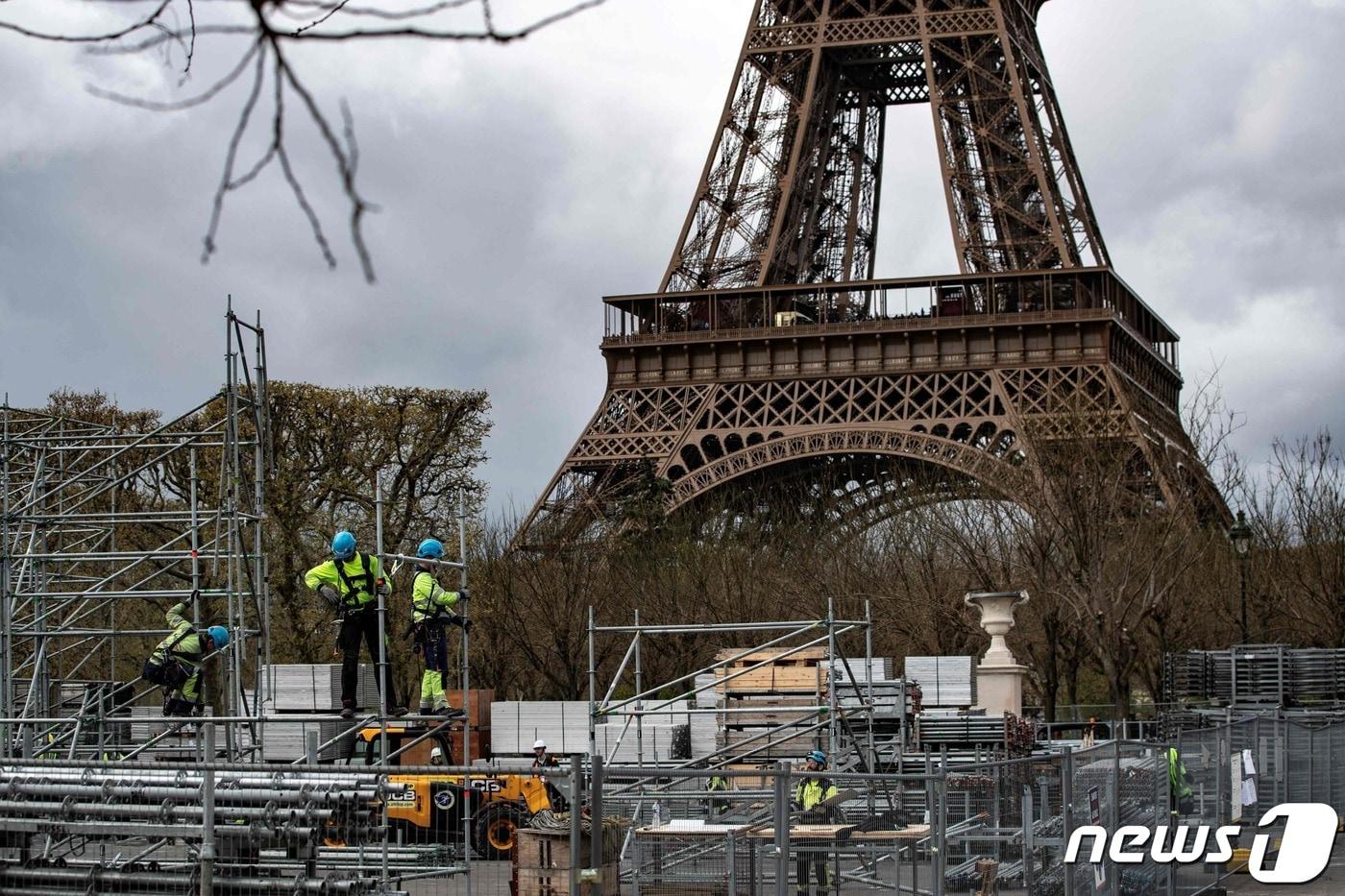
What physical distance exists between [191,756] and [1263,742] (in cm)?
1125

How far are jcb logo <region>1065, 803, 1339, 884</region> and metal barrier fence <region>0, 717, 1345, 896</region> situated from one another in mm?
118

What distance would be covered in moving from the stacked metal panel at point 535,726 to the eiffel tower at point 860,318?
1695 cm

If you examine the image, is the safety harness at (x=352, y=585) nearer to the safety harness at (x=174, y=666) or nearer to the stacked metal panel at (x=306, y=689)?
the safety harness at (x=174, y=666)

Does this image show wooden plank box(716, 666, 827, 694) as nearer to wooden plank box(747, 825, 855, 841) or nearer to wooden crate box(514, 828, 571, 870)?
wooden plank box(747, 825, 855, 841)

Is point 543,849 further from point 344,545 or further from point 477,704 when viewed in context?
point 477,704

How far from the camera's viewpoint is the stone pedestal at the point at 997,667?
27516 millimetres

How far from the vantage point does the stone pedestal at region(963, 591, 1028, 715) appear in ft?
90.3

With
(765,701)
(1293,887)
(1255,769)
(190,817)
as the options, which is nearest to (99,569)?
(765,701)

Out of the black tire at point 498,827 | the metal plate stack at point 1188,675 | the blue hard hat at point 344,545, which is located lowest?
the black tire at point 498,827

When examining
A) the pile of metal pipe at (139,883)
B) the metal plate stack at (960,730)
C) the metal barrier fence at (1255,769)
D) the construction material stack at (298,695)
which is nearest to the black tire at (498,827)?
the construction material stack at (298,695)

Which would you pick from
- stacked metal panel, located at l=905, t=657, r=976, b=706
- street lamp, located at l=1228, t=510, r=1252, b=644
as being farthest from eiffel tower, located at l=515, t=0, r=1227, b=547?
stacked metal panel, located at l=905, t=657, r=976, b=706

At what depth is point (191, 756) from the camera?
2078cm

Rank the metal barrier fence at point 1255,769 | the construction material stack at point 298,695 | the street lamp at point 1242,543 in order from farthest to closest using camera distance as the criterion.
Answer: the street lamp at point 1242,543 < the construction material stack at point 298,695 < the metal barrier fence at point 1255,769

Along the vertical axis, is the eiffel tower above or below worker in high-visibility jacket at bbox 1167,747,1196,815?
above
